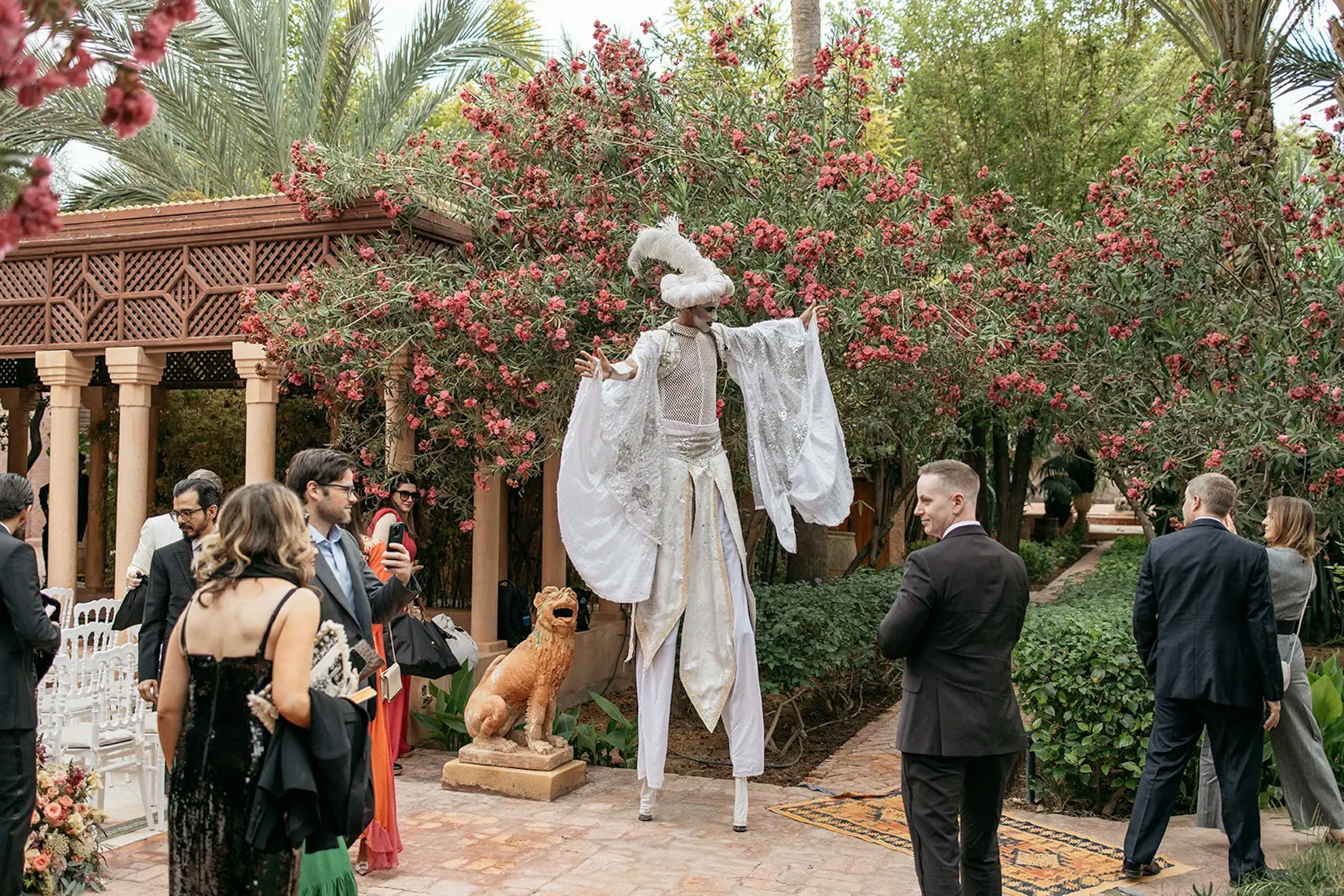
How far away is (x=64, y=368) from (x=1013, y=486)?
9.36 metres

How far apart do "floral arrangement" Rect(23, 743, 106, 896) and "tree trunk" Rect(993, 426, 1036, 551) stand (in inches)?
373

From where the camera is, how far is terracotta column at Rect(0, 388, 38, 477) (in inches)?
586

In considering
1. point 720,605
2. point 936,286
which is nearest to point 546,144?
point 936,286

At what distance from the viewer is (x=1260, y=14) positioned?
8.58 metres

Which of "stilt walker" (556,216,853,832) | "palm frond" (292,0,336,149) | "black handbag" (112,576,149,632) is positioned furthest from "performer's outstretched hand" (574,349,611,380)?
"palm frond" (292,0,336,149)

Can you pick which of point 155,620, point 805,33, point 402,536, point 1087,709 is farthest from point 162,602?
point 805,33

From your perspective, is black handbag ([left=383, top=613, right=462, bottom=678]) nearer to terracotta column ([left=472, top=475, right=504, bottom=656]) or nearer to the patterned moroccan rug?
the patterned moroccan rug

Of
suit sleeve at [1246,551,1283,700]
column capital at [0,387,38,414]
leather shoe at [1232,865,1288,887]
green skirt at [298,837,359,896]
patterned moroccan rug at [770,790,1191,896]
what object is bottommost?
patterned moroccan rug at [770,790,1191,896]

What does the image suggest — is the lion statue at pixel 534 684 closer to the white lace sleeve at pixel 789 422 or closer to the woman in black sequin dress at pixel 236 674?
the white lace sleeve at pixel 789 422

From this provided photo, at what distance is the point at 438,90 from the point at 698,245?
30.4 feet

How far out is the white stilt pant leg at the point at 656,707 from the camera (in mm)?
5852

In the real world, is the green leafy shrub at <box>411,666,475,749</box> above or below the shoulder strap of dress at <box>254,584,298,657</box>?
below

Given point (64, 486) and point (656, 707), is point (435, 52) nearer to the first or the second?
point (64, 486)

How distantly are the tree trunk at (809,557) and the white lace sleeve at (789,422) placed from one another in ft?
12.5
